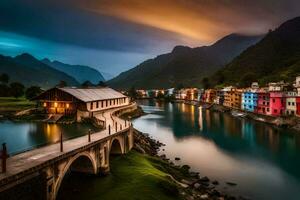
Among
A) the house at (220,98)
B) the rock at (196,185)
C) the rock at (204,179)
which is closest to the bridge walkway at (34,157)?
the rock at (196,185)

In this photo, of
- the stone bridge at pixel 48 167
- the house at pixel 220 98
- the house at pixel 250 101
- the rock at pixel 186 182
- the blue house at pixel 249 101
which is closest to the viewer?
the stone bridge at pixel 48 167

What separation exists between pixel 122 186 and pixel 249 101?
105m

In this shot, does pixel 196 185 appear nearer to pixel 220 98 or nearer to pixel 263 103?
pixel 263 103

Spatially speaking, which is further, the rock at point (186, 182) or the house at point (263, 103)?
the house at point (263, 103)

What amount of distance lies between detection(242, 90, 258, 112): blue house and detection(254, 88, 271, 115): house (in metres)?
3.05

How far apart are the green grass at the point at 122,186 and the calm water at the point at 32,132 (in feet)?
74.1

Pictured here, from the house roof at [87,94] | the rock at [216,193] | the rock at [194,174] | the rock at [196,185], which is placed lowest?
the rock at [216,193]

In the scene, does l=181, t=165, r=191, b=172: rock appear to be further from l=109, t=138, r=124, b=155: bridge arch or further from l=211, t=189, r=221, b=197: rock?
l=109, t=138, r=124, b=155: bridge arch

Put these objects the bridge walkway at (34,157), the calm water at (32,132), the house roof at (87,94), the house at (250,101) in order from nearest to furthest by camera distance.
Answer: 1. the bridge walkway at (34,157)
2. the calm water at (32,132)
3. the house roof at (87,94)
4. the house at (250,101)

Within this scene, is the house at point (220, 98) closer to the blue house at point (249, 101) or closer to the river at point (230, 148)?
the blue house at point (249, 101)

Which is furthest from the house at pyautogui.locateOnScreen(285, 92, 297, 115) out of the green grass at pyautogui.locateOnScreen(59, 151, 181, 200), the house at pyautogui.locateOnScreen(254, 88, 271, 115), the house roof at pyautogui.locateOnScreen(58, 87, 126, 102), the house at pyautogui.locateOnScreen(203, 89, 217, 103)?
the house at pyautogui.locateOnScreen(203, 89, 217, 103)

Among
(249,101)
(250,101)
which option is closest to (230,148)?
(250,101)

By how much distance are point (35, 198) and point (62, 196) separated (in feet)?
20.3

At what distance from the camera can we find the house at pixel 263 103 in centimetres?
10873
